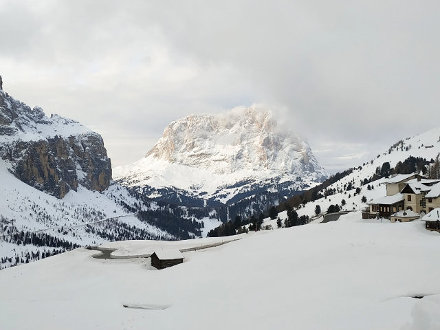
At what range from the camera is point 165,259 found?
58500mm

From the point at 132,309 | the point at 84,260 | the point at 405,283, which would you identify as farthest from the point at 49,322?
the point at 84,260

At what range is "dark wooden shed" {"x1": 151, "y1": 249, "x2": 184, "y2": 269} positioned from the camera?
5838 cm

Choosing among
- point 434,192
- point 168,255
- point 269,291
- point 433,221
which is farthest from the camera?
point 434,192

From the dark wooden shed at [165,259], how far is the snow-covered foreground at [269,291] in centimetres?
649

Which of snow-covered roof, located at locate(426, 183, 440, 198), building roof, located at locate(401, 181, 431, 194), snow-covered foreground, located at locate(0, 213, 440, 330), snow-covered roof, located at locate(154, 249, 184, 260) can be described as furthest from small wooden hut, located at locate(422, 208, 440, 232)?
snow-covered roof, located at locate(154, 249, 184, 260)

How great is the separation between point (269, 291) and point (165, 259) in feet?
99.2

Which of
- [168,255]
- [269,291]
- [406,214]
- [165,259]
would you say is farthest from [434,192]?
[269,291]

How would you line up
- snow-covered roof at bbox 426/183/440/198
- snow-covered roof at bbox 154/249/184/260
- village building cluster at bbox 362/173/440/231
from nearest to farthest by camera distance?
snow-covered roof at bbox 154/249/184/260, snow-covered roof at bbox 426/183/440/198, village building cluster at bbox 362/173/440/231

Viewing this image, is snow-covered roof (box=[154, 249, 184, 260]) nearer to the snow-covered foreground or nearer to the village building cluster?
the snow-covered foreground

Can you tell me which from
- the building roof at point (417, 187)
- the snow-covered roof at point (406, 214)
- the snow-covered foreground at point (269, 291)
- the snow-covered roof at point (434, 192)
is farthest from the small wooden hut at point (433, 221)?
the building roof at point (417, 187)

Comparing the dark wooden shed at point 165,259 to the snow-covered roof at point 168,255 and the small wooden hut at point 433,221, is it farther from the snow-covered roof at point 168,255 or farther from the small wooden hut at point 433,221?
the small wooden hut at point 433,221

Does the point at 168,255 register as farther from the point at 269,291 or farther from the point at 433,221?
the point at 433,221

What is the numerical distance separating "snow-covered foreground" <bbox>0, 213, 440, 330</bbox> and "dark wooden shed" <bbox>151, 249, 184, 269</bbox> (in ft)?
21.3

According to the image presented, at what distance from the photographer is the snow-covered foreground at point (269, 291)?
78.2ft
